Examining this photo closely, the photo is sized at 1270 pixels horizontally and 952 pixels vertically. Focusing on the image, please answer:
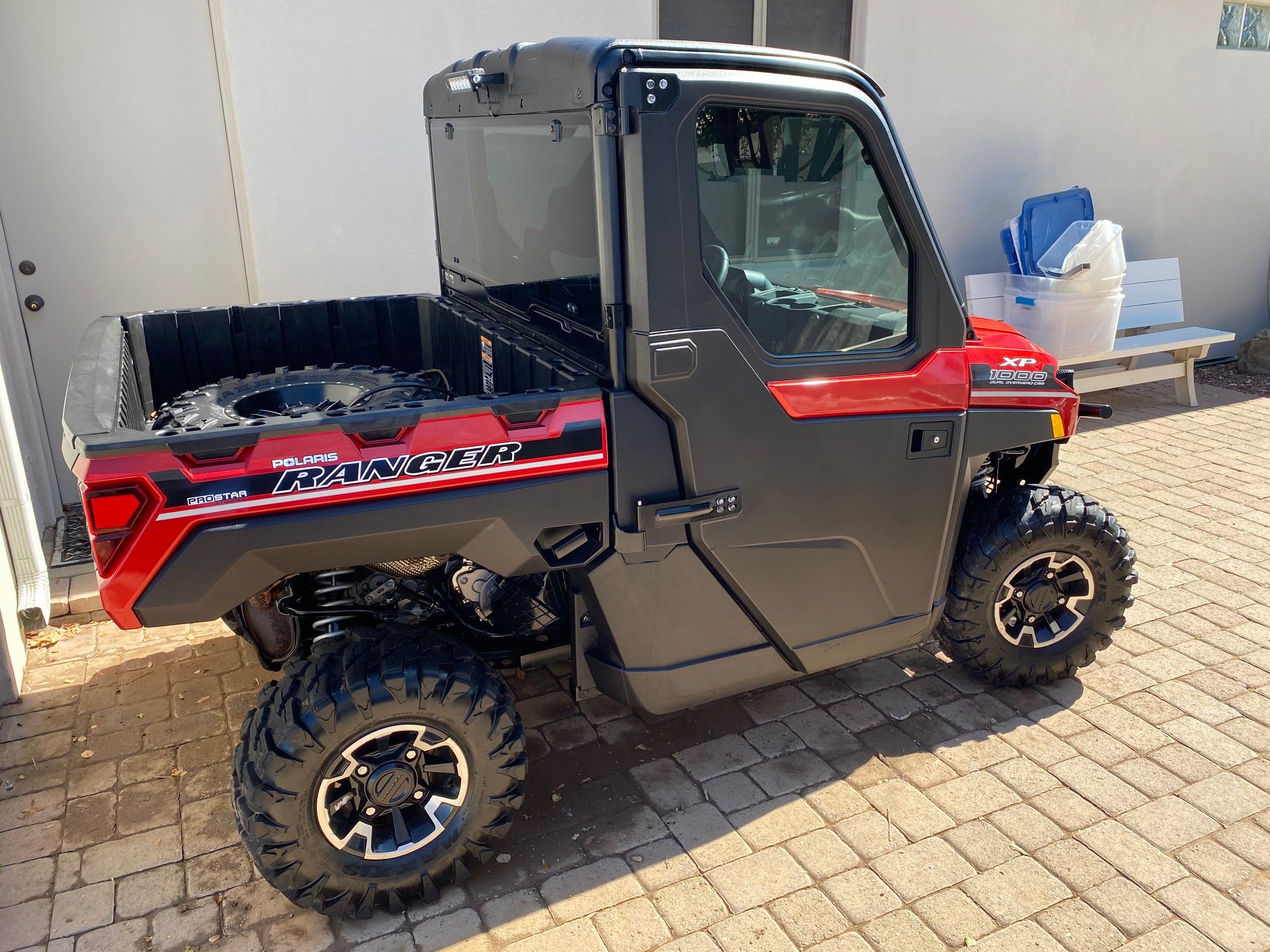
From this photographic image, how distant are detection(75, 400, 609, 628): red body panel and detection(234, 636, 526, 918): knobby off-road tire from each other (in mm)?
377

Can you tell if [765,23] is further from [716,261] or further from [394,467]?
[394,467]

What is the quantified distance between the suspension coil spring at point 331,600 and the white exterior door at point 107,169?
2.94m

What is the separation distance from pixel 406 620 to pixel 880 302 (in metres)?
1.71

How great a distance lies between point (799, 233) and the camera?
104 inches

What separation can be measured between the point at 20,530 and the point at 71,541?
0.84 metres

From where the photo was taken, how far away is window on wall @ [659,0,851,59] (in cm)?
593

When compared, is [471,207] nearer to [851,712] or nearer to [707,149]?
[707,149]

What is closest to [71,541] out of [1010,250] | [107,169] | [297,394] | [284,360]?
[107,169]

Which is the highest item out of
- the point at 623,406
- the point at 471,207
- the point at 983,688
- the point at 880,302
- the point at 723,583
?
the point at 471,207

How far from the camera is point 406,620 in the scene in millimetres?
2883

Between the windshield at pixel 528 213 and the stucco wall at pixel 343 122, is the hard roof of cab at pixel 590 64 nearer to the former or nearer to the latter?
the windshield at pixel 528 213

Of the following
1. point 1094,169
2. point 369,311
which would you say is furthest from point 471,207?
point 1094,169

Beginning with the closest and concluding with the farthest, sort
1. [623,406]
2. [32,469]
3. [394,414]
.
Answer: [394,414] → [623,406] → [32,469]

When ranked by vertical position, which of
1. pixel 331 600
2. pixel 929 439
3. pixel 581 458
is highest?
pixel 581 458
